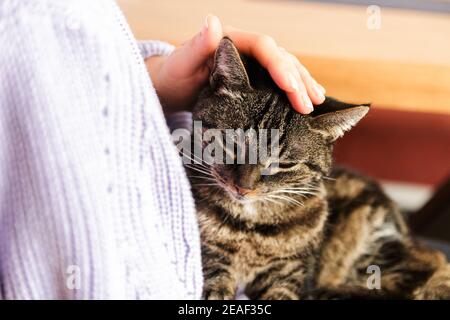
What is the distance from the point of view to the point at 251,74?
0.85 meters

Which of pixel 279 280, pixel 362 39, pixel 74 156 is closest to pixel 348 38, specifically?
pixel 362 39

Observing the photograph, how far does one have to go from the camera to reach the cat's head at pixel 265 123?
827 mm

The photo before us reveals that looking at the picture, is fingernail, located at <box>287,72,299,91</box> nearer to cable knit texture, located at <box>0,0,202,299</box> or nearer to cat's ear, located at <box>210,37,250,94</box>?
cat's ear, located at <box>210,37,250,94</box>

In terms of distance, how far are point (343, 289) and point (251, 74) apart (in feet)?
1.34

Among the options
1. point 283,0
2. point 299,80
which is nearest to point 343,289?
point 299,80

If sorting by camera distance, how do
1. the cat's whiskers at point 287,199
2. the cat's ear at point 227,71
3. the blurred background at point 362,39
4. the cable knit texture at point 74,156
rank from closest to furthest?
the cable knit texture at point 74,156, the cat's ear at point 227,71, the cat's whiskers at point 287,199, the blurred background at point 362,39

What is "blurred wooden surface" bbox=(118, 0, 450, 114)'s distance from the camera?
125 centimetres

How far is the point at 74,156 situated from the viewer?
0.59 meters

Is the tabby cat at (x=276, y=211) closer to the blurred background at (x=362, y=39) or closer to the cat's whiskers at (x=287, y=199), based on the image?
the cat's whiskers at (x=287, y=199)

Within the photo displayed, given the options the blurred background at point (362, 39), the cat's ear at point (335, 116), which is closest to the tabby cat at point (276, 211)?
the cat's ear at point (335, 116)

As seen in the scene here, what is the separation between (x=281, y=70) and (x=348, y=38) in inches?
27.0

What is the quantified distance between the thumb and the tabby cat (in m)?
0.03

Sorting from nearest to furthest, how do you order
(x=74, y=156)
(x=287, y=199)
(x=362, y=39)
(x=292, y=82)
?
(x=74, y=156)
(x=292, y=82)
(x=287, y=199)
(x=362, y=39)

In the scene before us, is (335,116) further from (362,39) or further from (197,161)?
(362,39)
